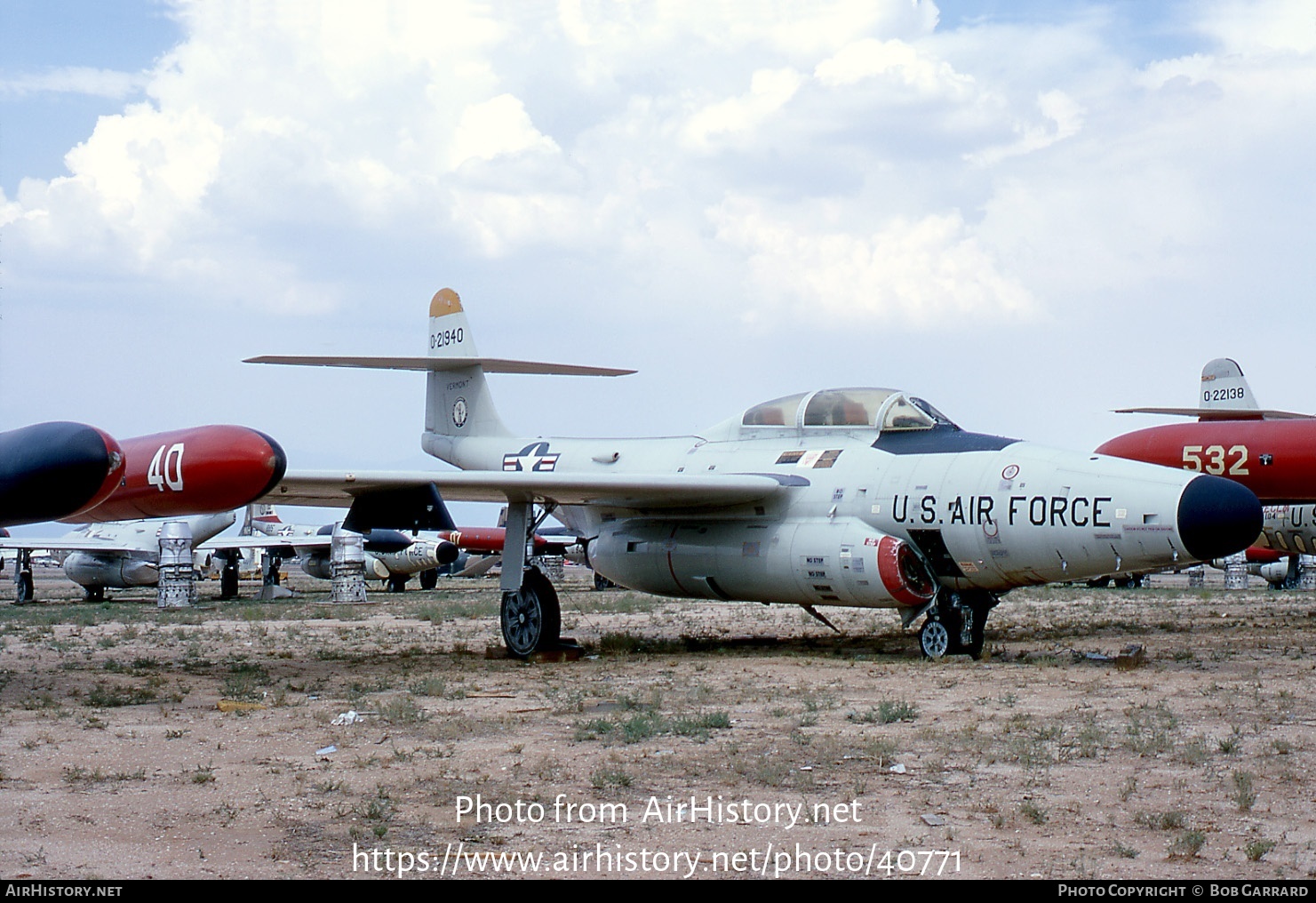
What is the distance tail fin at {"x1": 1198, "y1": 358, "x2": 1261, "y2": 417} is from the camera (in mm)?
27500

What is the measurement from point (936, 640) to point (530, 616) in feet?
14.2

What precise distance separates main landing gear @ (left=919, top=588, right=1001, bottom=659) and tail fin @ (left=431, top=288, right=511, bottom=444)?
757cm

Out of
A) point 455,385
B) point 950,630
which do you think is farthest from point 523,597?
point 455,385

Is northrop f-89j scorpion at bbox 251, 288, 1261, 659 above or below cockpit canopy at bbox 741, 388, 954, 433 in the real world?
below

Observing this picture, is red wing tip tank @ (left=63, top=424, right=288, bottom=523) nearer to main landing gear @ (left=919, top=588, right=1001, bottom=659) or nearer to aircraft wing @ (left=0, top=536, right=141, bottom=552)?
main landing gear @ (left=919, top=588, right=1001, bottom=659)

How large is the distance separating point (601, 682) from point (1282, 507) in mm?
16133

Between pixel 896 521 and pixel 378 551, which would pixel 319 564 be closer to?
pixel 378 551

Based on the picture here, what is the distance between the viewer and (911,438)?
1273 cm

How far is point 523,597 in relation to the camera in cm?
1363

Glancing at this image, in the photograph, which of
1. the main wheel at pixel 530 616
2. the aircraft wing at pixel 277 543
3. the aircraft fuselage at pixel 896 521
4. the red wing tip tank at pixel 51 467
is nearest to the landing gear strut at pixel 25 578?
the aircraft wing at pixel 277 543

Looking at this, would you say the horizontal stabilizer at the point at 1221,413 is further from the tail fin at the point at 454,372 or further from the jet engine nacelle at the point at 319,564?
the jet engine nacelle at the point at 319,564

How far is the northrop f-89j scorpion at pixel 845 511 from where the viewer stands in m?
11.0

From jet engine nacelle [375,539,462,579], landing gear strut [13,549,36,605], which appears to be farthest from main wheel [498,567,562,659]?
landing gear strut [13,549,36,605]

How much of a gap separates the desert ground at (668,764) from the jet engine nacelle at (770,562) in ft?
2.34
